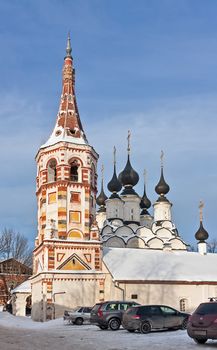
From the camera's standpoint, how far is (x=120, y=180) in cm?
6016

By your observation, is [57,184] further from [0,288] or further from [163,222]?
[0,288]

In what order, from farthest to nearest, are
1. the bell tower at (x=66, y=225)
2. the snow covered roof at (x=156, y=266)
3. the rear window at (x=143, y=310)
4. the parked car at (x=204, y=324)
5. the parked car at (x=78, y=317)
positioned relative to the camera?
the snow covered roof at (x=156, y=266) → the bell tower at (x=66, y=225) → the parked car at (x=78, y=317) → the rear window at (x=143, y=310) → the parked car at (x=204, y=324)

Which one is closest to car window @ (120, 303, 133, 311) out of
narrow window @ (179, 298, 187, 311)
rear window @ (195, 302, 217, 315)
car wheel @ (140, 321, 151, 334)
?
car wheel @ (140, 321, 151, 334)

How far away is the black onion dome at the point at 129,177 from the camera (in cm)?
5965

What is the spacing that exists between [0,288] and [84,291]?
31888mm

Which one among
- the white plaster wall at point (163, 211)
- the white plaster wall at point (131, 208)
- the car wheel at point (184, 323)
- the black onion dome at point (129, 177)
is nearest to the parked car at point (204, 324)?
the car wheel at point (184, 323)

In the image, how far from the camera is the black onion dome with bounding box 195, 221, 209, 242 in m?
53.9

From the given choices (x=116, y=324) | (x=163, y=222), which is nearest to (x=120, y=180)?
(x=163, y=222)

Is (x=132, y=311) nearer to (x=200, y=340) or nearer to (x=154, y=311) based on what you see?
(x=154, y=311)

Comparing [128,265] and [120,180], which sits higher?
[120,180]

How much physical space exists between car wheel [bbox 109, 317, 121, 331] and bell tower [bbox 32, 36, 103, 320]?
1247 cm

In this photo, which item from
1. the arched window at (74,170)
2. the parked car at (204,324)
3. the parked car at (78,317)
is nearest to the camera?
the parked car at (204,324)

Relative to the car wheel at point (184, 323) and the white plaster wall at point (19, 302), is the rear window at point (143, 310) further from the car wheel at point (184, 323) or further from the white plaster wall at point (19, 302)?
the white plaster wall at point (19, 302)

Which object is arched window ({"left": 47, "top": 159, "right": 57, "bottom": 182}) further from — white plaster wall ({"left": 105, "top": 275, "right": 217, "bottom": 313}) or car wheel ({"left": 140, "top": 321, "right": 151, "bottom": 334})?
car wheel ({"left": 140, "top": 321, "right": 151, "bottom": 334})
